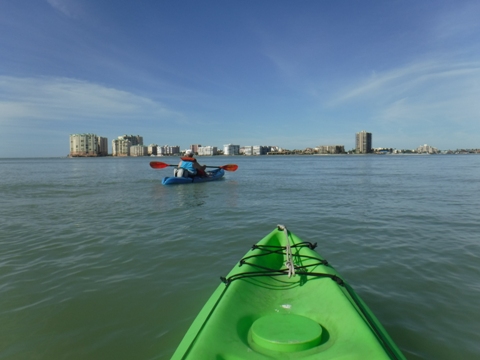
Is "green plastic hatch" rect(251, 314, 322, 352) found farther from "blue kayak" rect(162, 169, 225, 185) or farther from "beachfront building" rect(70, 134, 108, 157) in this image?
"beachfront building" rect(70, 134, 108, 157)

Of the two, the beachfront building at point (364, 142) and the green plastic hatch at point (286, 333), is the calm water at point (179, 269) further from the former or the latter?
the beachfront building at point (364, 142)

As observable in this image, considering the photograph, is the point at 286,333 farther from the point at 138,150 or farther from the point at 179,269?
the point at 138,150

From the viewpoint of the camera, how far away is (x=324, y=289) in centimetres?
401

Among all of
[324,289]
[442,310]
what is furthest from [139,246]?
[442,310]

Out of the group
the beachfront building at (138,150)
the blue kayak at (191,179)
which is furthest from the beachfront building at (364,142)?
the blue kayak at (191,179)

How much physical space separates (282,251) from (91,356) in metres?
3.20

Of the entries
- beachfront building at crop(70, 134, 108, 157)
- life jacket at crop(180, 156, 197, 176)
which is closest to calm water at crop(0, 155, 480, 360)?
life jacket at crop(180, 156, 197, 176)

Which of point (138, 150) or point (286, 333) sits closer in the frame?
point (286, 333)

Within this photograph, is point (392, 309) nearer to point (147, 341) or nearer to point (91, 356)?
point (147, 341)

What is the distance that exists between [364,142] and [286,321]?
19774 cm

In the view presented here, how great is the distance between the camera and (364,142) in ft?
607

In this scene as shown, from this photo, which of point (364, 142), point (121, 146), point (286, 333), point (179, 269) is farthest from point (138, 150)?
point (286, 333)

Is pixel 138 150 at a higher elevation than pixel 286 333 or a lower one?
higher

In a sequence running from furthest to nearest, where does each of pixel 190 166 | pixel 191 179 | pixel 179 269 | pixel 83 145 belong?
pixel 83 145 < pixel 190 166 < pixel 191 179 < pixel 179 269
